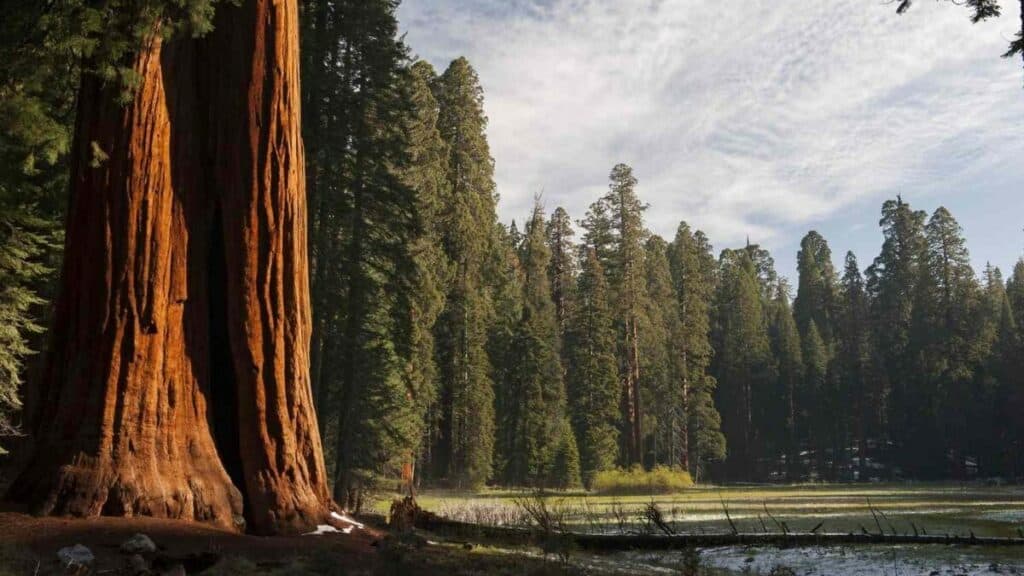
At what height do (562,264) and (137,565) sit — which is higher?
(562,264)

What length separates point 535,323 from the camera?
51.4 meters

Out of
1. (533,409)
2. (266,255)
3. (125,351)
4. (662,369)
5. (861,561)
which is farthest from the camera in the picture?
(662,369)

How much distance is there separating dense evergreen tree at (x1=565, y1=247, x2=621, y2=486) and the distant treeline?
0.16 m

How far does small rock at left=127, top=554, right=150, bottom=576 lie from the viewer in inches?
273

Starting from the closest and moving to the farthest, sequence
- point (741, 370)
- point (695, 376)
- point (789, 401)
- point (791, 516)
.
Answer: point (791, 516), point (695, 376), point (741, 370), point (789, 401)

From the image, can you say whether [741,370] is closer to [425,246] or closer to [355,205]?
[425,246]

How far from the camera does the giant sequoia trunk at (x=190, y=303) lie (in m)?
9.12

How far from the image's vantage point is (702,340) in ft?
194

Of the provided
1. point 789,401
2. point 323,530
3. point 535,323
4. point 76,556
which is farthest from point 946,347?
point 76,556

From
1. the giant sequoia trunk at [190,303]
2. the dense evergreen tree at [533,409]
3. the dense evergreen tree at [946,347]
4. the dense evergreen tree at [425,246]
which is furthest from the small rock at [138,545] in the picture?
the dense evergreen tree at [946,347]

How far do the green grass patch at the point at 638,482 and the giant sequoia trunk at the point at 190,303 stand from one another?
3263cm

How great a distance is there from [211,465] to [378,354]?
15602 mm

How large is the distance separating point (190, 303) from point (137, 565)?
4115mm

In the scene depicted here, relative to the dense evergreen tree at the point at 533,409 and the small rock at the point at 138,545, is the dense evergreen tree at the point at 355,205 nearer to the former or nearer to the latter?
the small rock at the point at 138,545
